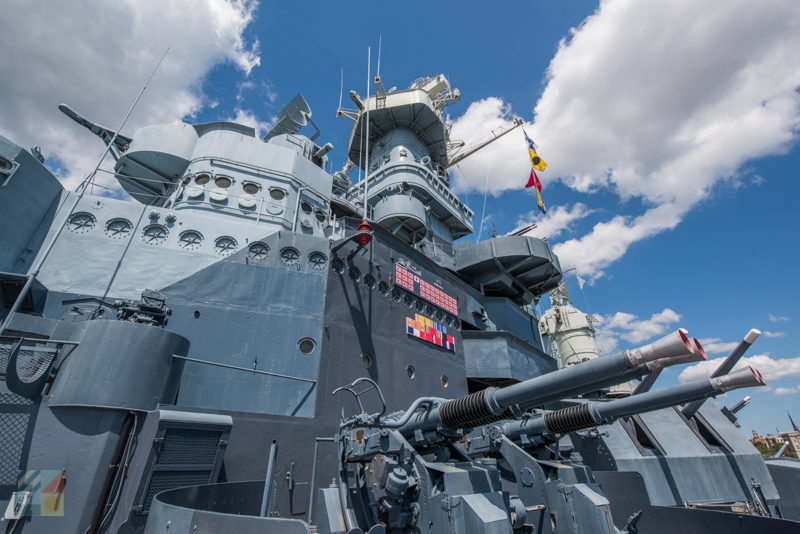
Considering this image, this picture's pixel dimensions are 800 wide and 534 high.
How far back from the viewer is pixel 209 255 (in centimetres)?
891

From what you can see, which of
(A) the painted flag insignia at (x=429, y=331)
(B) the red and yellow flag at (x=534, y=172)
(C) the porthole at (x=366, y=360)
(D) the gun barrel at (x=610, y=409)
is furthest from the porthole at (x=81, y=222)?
(B) the red and yellow flag at (x=534, y=172)

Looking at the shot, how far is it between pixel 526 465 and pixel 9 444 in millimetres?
7739

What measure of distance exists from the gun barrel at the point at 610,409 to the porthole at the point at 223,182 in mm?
10324

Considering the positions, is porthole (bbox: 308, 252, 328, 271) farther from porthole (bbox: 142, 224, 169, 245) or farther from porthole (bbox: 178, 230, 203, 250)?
porthole (bbox: 142, 224, 169, 245)

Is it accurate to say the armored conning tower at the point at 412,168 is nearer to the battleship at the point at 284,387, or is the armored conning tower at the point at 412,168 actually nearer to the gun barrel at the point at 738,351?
the battleship at the point at 284,387

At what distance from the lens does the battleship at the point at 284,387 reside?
456 cm

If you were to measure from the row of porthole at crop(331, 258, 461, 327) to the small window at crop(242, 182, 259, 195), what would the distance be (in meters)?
4.13

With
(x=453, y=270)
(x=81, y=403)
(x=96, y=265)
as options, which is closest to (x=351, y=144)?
(x=453, y=270)

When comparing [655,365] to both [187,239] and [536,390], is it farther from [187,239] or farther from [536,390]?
[187,239]

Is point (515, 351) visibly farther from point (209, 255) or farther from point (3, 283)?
point (3, 283)

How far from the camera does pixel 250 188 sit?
11375 mm

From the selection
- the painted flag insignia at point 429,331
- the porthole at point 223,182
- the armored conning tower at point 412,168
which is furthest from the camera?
the armored conning tower at point 412,168

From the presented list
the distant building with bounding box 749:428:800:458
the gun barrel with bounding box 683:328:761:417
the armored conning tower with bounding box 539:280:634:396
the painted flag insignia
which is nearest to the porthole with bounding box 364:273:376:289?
the painted flag insignia

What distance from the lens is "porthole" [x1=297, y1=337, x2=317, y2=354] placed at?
8.19m
